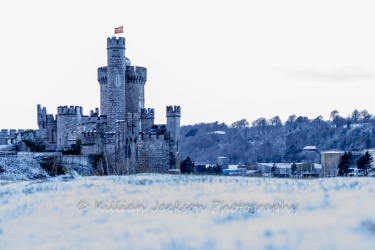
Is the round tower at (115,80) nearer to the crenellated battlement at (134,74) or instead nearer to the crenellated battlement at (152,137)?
the crenellated battlement at (134,74)

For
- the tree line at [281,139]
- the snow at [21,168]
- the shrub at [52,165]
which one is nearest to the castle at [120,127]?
the shrub at [52,165]

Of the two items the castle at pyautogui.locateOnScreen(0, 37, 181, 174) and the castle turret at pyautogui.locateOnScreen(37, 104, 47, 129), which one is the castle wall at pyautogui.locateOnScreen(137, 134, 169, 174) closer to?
the castle at pyautogui.locateOnScreen(0, 37, 181, 174)

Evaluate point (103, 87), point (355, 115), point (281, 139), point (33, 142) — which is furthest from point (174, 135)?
point (355, 115)

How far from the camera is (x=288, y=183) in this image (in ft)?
60.3

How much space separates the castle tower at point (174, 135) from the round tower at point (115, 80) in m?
4.93

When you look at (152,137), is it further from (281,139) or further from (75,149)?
(281,139)

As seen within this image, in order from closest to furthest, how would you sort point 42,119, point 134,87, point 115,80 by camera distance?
1. point 115,80
2. point 134,87
3. point 42,119

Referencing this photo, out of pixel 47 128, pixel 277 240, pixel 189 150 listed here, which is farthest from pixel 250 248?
pixel 189 150

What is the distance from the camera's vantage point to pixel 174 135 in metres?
48.1

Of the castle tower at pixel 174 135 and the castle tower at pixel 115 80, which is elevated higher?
the castle tower at pixel 115 80

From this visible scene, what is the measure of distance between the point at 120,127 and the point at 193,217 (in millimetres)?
36136

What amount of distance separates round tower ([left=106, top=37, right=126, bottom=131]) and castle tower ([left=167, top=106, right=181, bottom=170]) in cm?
493

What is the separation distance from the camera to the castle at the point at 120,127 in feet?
155

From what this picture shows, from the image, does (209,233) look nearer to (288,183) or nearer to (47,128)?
(288,183)
